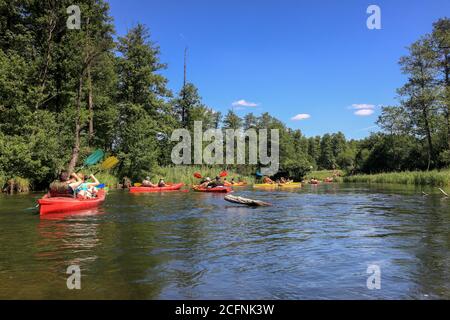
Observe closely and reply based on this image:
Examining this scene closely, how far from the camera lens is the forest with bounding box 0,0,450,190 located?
2392 centimetres

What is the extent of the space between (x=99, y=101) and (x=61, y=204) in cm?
2142

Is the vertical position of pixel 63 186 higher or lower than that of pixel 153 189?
higher

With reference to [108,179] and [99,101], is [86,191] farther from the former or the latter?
[99,101]

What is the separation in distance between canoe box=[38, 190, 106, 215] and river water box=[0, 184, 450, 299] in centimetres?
37

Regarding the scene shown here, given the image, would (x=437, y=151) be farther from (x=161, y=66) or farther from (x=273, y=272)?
(x=273, y=272)

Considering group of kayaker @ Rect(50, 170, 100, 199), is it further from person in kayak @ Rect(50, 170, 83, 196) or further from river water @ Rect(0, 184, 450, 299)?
river water @ Rect(0, 184, 450, 299)

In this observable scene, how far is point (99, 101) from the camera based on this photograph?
108ft

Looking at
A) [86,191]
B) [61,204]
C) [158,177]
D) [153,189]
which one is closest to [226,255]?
[61,204]

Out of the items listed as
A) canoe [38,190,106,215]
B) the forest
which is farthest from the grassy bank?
canoe [38,190,106,215]

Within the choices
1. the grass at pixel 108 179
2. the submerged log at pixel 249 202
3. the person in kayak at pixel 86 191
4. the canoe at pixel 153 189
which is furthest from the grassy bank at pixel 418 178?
the person in kayak at pixel 86 191

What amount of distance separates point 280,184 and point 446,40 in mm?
21392

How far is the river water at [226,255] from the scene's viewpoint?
5344 mm

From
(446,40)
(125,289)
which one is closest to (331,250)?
(125,289)

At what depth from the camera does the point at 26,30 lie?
2758 cm
